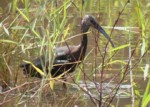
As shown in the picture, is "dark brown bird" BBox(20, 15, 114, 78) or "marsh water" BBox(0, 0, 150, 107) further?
"dark brown bird" BBox(20, 15, 114, 78)

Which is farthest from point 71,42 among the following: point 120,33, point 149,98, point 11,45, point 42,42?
point 149,98

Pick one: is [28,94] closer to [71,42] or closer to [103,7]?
[71,42]

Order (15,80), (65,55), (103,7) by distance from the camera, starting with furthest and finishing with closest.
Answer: (103,7)
(65,55)
(15,80)

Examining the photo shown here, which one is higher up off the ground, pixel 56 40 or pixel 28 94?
pixel 56 40

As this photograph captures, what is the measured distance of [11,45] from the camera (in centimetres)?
672

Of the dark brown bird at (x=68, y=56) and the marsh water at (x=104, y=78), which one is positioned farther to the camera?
the dark brown bird at (x=68, y=56)

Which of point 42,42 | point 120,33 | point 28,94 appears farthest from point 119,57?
point 42,42

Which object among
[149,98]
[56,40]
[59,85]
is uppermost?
[56,40]

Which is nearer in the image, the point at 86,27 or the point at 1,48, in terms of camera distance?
the point at 1,48

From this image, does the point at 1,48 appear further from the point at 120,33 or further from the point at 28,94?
the point at 120,33

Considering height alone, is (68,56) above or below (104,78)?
above

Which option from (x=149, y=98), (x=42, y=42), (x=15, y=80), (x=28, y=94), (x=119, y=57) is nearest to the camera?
(x=149, y=98)

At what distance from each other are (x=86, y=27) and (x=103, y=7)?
4.45 metres

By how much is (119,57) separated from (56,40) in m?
3.15
